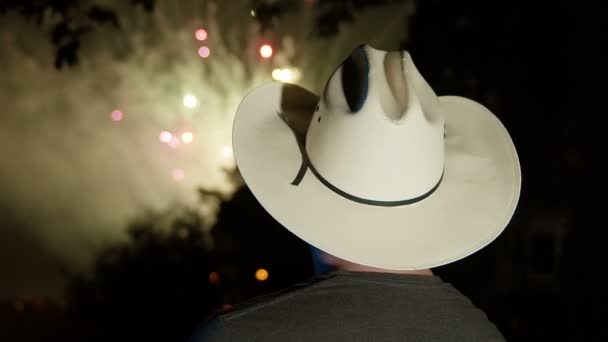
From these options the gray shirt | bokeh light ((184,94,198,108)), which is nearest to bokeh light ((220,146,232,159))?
bokeh light ((184,94,198,108))

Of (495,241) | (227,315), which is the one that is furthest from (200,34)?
(227,315)

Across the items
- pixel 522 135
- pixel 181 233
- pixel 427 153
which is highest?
pixel 427 153

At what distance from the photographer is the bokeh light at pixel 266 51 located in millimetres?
3270

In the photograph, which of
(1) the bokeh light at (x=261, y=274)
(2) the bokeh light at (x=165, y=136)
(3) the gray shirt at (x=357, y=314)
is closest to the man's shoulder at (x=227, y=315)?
(3) the gray shirt at (x=357, y=314)

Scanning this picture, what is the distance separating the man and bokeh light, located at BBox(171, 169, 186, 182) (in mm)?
1913

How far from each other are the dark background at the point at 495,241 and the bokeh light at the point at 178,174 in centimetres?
18

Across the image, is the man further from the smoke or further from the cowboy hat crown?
the smoke

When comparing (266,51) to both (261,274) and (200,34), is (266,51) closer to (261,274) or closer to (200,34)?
(200,34)

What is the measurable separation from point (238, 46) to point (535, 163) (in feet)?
6.28

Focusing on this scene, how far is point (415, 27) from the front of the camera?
10.7 ft

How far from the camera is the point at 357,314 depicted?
43.7 inches

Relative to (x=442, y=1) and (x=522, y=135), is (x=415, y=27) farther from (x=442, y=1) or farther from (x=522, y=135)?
(x=522, y=135)

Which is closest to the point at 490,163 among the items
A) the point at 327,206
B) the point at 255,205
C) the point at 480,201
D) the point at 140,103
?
the point at 480,201

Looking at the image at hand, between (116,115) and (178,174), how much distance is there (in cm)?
53
